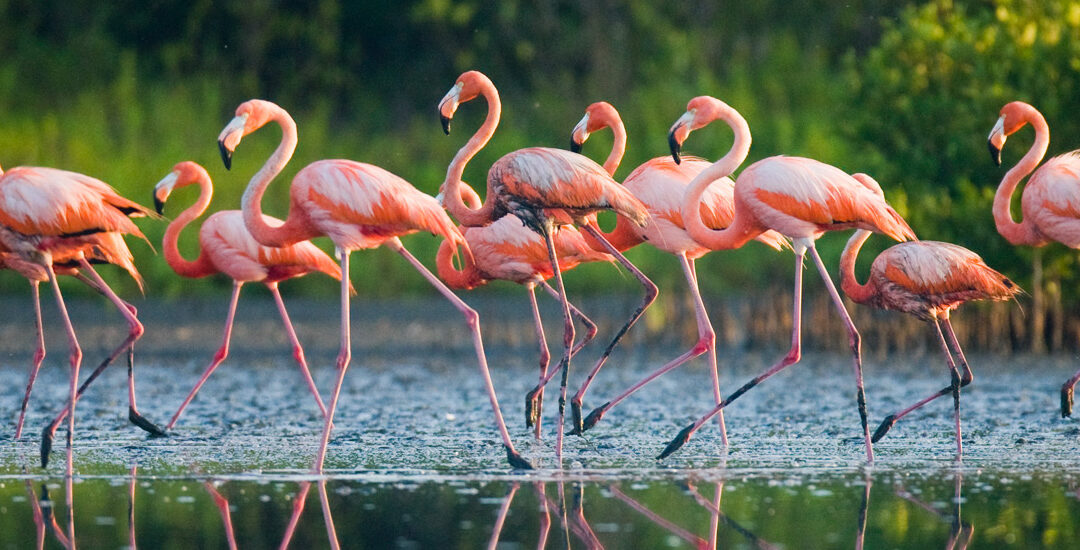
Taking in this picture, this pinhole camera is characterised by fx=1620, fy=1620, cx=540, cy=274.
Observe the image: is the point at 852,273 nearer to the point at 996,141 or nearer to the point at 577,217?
the point at 996,141

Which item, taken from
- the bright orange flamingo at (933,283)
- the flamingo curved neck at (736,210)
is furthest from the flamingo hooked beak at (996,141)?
the flamingo curved neck at (736,210)

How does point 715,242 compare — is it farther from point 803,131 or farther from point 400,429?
point 803,131

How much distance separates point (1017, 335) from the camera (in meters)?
12.5

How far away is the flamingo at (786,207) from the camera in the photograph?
7523mm

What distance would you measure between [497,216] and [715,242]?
3.50 ft

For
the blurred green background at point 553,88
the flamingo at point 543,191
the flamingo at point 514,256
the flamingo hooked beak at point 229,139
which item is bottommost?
the flamingo at point 514,256

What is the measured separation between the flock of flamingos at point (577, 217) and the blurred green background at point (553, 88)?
3.90 meters

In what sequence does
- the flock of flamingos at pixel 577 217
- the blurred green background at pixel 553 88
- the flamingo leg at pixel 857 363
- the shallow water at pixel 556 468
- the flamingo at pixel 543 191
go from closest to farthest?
the shallow water at pixel 556 468 < the flamingo leg at pixel 857 363 < the flock of flamingos at pixel 577 217 < the flamingo at pixel 543 191 < the blurred green background at pixel 553 88

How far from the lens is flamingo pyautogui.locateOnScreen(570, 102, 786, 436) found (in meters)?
8.23

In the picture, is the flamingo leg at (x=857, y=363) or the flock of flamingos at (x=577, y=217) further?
the flock of flamingos at (x=577, y=217)

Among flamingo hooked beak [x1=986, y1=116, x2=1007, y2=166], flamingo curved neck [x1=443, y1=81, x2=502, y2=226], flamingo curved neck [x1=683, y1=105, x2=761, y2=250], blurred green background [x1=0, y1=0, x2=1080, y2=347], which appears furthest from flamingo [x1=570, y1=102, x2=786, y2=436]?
blurred green background [x1=0, y1=0, x2=1080, y2=347]

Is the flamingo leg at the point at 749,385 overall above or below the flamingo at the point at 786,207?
below

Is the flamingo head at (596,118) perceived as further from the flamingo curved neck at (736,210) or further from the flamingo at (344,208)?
the flamingo at (344,208)

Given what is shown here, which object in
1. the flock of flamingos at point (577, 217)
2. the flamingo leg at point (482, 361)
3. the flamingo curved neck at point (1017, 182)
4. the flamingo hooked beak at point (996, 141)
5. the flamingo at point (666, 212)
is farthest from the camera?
the flamingo curved neck at point (1017, 182)
